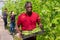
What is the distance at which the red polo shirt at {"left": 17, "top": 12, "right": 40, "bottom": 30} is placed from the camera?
25.8 feet

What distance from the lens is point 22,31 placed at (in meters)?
7.77

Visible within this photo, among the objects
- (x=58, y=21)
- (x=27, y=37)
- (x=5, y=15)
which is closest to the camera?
(x=58, y=21)

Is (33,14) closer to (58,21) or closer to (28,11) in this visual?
(28,11)

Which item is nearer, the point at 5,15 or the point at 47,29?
the point at 47,29

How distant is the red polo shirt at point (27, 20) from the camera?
7.85 metres

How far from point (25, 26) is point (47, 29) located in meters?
0.55

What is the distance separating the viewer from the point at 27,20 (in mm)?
7875

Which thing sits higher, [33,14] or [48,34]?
[33,14]

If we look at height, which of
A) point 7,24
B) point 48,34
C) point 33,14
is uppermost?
point 33,14

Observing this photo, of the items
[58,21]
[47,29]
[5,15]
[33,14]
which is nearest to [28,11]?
[33,14]

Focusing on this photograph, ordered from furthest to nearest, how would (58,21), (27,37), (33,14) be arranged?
(33,14), (27,37), (58,21)

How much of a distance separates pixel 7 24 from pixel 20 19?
16.6m

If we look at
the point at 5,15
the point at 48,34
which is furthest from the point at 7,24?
the point at 48,34

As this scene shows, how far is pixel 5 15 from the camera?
76.8 ft
